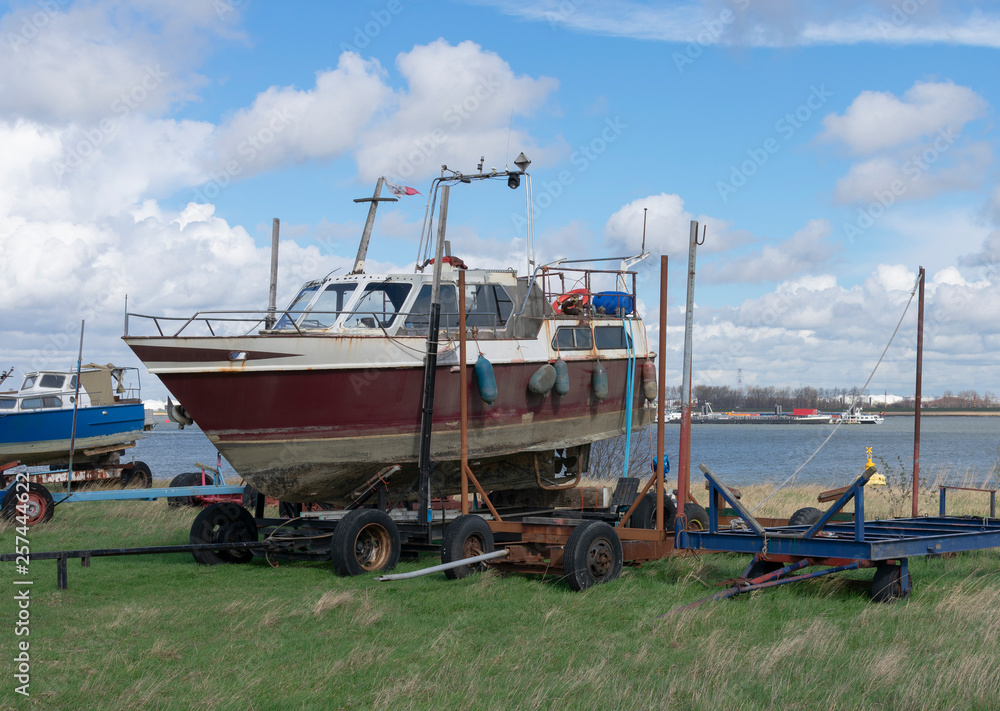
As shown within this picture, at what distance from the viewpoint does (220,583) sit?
9852 millimetres

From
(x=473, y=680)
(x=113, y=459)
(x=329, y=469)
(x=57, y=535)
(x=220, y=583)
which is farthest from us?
(x=113, y=459)

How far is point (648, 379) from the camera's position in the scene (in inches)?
584

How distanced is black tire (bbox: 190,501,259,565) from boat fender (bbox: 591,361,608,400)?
16.8ft

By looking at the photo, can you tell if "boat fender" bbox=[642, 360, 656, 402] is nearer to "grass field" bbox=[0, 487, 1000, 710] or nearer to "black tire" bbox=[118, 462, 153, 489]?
"grass field" bbox=[0, 487, 1000, 710]

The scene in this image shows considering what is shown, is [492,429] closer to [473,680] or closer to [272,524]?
[272,524]

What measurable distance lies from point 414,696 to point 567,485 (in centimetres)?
873

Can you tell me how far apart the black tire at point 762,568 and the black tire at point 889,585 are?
1.05 metres

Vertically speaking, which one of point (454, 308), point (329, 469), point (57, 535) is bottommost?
point (57, 535)

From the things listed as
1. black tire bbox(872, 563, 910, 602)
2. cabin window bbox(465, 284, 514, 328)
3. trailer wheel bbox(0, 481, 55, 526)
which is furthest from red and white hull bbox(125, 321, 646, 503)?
trailer wheel bbox(0, 481, 55, 526)

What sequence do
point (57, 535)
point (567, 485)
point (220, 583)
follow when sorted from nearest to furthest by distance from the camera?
point (220, 583) < point (57, 535) < point (567, 485)

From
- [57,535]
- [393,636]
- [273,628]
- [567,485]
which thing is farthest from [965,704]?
[57,535]

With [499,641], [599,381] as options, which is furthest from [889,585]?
[599,381]

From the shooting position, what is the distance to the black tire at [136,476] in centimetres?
2117

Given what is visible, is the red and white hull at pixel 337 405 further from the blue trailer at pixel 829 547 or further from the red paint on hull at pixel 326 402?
the blue trailer at pixel 829 547
